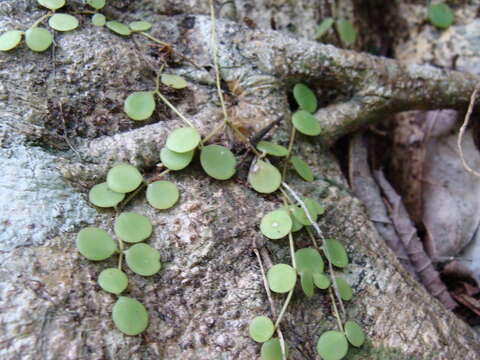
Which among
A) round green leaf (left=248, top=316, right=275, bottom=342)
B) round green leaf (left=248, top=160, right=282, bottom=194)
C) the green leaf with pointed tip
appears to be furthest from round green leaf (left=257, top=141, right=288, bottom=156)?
round green leaf (left=248, top=316, right=275, bottom=342)

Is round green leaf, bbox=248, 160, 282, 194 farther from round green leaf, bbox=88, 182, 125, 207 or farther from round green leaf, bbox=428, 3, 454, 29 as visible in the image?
round green leaf, bbox=428, 3, 454, 29

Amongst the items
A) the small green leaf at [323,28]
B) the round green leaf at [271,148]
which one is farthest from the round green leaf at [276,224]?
the small green leaf at [323,28]

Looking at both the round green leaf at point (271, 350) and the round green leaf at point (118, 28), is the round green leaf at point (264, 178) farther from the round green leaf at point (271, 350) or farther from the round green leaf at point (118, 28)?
the round green leaf at point (118, 28)

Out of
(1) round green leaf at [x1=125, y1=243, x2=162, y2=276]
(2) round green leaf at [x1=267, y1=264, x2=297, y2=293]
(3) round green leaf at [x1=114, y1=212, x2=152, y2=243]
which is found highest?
(3) round green leaf at [x1=114, y1=212, x2=152, y2=243]

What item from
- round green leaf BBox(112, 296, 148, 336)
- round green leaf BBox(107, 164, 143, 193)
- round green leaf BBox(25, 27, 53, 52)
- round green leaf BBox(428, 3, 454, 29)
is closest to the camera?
round green leaf BBox(112, 296, 148, 336)

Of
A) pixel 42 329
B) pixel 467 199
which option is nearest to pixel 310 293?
pixel 42 329

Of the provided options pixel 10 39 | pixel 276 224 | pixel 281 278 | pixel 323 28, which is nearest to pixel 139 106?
pixel 10 39
